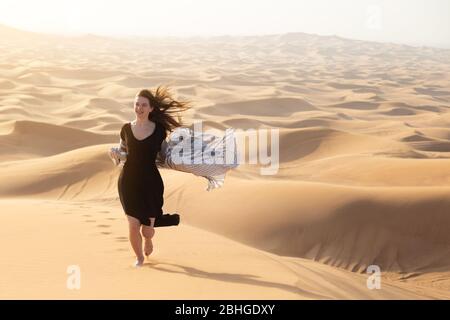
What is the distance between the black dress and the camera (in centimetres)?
461

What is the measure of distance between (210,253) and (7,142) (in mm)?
12089

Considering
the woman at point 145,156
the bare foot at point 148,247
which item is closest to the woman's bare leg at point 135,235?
the woman at point 145,156

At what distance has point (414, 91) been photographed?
44219 millimetres

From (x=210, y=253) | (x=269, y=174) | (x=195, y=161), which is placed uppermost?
(x=195, y=161)

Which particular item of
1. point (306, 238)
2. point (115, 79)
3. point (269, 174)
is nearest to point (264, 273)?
point (306, 238)

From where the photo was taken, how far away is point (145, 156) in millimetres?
4609

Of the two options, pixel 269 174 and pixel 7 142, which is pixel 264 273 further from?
pixel 7 142

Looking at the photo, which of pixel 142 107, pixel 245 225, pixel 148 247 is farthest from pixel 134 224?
pixel 245 225

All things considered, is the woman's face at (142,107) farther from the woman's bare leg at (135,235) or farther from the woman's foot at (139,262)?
the woman's foot at (139,262)

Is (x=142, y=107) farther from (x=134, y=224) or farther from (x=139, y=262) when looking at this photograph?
(x=139, y=262)

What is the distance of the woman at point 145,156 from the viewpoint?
4609mm

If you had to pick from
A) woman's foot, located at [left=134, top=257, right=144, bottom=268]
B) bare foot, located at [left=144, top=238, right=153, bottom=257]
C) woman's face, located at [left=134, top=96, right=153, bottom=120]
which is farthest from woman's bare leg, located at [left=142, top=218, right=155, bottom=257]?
woman's face, located at [left=134, top=96, right=153, bottom=120]

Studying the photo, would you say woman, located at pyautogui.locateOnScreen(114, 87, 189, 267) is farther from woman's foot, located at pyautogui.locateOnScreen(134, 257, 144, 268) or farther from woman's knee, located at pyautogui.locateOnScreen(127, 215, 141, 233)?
woman's foot, located at pyautogui.locateOnScreen(134, 257, 144, 268)

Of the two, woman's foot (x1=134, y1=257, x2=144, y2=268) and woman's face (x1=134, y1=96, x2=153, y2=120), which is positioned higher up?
woman's face (x1=134, y1=96, x2=153, y2=120)
